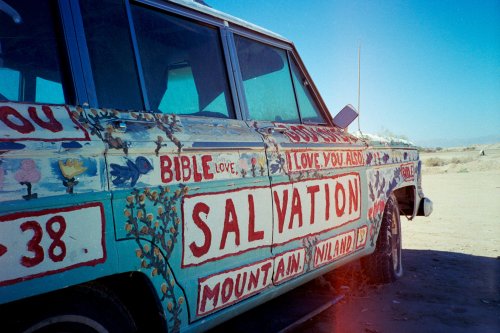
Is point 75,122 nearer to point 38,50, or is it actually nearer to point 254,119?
point 38,50

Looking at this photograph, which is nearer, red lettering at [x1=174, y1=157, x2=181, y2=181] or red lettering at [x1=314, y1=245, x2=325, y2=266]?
red lettering at [x1=174, y1=157, x2=181, y2=181]

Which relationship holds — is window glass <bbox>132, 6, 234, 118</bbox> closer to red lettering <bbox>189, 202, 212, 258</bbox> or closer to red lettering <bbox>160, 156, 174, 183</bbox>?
red lettering <bbox>160, 156, 174, 183</bbox>

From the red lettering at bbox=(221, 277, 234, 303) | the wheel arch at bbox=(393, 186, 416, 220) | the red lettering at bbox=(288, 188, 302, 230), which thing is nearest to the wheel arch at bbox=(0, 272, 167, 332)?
the red lettering at bbox=(221, 277, 234, 303)

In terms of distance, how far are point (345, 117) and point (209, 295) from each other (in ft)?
6.55

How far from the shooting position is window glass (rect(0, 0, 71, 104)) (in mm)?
1446

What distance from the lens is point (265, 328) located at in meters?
2.80

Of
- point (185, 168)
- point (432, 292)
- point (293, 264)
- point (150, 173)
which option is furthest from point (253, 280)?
point (432, 292)

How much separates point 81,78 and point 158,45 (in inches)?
22.5

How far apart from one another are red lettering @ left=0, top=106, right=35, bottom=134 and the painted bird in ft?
0.99

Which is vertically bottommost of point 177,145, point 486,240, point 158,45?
point 486,240

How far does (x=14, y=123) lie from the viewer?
1234 mm

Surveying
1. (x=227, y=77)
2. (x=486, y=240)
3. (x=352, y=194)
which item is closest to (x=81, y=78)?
(x=227, y=77)

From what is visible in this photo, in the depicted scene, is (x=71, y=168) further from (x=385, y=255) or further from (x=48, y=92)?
(x=385, y=255)

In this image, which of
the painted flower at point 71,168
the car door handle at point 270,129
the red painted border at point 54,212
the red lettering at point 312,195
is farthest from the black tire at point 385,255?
the painted flower at point 71,168
